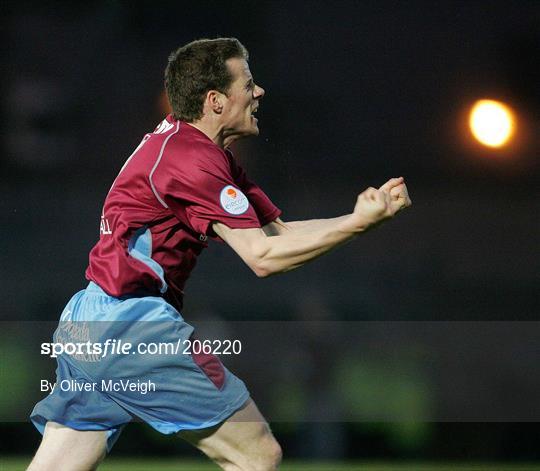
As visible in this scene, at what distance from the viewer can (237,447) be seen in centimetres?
347

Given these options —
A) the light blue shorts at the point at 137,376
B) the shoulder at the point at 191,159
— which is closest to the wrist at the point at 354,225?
the shoulder at the point at 191,159

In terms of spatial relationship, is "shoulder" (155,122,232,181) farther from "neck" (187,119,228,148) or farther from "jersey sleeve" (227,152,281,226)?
"jersey sleeve" (227,152,281,226)

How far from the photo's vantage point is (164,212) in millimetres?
3576

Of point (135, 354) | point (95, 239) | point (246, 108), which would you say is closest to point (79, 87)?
A: point (95, 239)

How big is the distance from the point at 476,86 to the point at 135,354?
470cm

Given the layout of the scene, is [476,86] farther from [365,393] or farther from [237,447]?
[237,447]

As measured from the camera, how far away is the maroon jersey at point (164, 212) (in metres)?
3.44

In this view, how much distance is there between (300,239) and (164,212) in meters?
0.53

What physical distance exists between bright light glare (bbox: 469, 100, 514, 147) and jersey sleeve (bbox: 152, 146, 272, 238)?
432 centimetres

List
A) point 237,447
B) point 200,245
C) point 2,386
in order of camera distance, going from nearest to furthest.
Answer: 1. point 237,447
2. point 200,245
3. point 2,386

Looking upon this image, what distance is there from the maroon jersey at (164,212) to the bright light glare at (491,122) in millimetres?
4185

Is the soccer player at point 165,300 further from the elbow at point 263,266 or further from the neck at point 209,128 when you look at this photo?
the neck at point 209,128

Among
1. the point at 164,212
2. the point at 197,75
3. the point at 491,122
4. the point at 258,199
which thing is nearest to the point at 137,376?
the point at 164,212

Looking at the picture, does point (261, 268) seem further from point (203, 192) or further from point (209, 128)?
point (209, 128)
